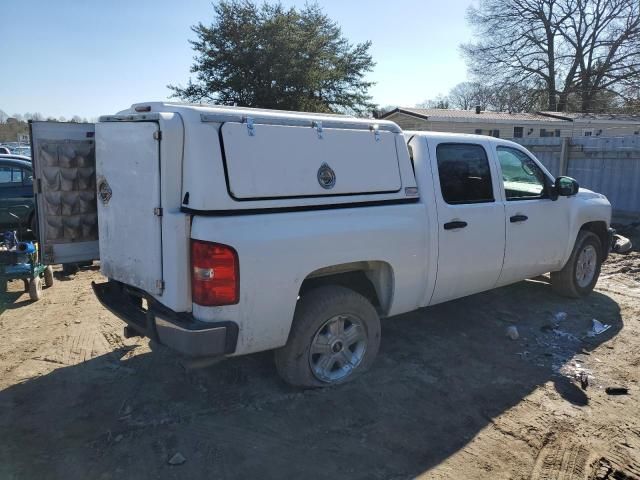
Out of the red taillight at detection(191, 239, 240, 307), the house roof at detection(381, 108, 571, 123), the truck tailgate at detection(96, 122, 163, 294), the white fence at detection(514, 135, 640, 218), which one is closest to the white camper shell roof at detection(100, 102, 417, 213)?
the truck tailgate at detection(96, 122, 163, 294)

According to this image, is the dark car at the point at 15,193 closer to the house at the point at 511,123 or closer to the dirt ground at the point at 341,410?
the dirt ground at the point at 341,410

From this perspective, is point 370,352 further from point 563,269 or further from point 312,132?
point 563,269

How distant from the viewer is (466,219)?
4.52m

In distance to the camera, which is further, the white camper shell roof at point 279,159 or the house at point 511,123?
the house at point 511,123

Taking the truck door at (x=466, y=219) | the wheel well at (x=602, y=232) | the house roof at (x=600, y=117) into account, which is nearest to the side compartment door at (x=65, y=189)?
the truck door at (x=466, y=219)

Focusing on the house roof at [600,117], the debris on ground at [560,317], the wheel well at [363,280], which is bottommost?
the debris on ground at [560,317]

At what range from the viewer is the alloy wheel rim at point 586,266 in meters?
6.23

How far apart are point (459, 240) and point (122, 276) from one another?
282cm

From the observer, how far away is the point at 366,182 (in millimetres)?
3863

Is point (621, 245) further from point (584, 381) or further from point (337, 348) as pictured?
point (337, 348)

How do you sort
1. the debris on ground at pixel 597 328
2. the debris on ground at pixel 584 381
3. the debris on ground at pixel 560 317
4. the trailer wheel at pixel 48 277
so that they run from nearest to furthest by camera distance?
the debris on ground at pixel 584 381
the debris on ground at pixel 597 328
the debris on ground at pixel 560 317
the trailer wheel at pixel 48 277

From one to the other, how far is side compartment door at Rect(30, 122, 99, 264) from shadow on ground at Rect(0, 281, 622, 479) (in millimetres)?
1064

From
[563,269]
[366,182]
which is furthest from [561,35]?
[366,182]

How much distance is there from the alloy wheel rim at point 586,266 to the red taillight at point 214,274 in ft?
15.6
